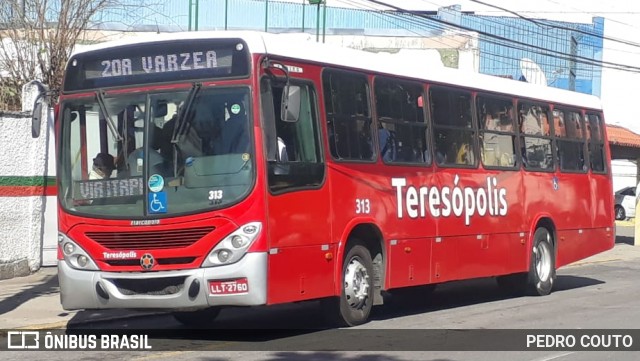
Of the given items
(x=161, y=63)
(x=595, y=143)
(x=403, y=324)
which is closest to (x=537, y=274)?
(x=595, y=143)

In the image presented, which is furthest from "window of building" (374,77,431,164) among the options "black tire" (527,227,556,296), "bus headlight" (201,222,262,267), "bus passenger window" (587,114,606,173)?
"bus passenger window" (587,114,606,173)

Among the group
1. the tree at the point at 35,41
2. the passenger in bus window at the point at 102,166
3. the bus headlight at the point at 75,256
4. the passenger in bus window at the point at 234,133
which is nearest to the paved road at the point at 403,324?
the bus headlight at the point at 75,256

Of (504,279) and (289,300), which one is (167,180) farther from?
(504,279)

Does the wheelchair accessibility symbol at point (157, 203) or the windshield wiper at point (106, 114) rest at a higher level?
the windshield wiper at point (106, 114)

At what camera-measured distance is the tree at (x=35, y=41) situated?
1834cm

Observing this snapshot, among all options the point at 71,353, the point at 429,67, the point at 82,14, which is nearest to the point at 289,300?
the point at 71,353

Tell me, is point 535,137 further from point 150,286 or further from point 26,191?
point 26,191

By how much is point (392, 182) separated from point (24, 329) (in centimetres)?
469

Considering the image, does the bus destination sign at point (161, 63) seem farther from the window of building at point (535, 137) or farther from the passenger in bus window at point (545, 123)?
the passenger in bus window at point (545, 123)

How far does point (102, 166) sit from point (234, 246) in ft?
5.78

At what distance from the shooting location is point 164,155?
33.4ft

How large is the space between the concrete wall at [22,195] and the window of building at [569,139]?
8432mm

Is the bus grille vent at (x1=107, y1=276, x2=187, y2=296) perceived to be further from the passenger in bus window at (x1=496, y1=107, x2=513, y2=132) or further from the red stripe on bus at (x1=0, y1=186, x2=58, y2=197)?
the passenger in bus window at (x1=496, y1=107, x2=513, y2=132)

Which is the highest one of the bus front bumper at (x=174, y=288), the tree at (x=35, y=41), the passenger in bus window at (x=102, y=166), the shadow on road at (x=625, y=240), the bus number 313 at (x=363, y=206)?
the tree at (x=35, y=41)
